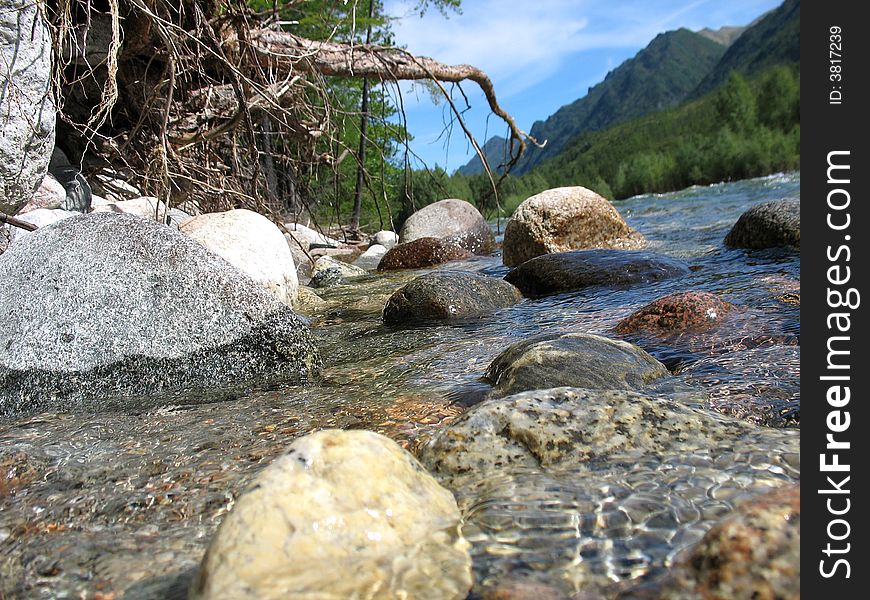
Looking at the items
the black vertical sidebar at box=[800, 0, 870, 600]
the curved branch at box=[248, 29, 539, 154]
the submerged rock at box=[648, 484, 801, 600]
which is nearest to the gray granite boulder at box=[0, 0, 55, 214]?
the curved branch at box=[248, 29, 539, 154]

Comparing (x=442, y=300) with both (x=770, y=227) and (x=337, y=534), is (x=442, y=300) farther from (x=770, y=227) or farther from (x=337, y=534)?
(x=770, y=227)

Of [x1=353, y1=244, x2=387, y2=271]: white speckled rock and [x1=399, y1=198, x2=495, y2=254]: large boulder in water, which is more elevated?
[x1=399, y1=198, x2=495, y2=254]: large boulder in water

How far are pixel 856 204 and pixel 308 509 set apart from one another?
1601 millimetres

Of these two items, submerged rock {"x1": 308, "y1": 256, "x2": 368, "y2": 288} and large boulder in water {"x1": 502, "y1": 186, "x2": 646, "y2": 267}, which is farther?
large boulder in water {"x1": 502, "y1": 186, "x2": 646, "y2": 267}

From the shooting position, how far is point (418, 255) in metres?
9.19

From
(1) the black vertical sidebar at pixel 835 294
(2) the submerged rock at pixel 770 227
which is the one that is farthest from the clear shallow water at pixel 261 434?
(2) the submerged rock at pixel 770 227

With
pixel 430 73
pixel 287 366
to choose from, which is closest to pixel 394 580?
pixel 287 366

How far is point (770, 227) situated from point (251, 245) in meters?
5.08

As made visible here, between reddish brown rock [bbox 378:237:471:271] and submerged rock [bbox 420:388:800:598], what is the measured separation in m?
7.09

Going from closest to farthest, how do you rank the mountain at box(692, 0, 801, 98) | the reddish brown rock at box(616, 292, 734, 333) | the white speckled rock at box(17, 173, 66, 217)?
the reddish brown rock at box(616, 292, 734, 333)
the white speckled rock at box(17, 173, 66, 217)
the mountain at box(692, 0, 801, 98)

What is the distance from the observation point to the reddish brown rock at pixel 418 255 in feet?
29.7

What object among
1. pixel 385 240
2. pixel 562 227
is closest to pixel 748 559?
pixel 562 227

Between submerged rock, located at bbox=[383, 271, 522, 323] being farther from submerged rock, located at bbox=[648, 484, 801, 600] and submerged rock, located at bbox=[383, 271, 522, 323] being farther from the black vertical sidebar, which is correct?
submerged rock, located at bbox=[648, 484, 801, 600]

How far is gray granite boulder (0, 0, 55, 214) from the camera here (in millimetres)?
3520
